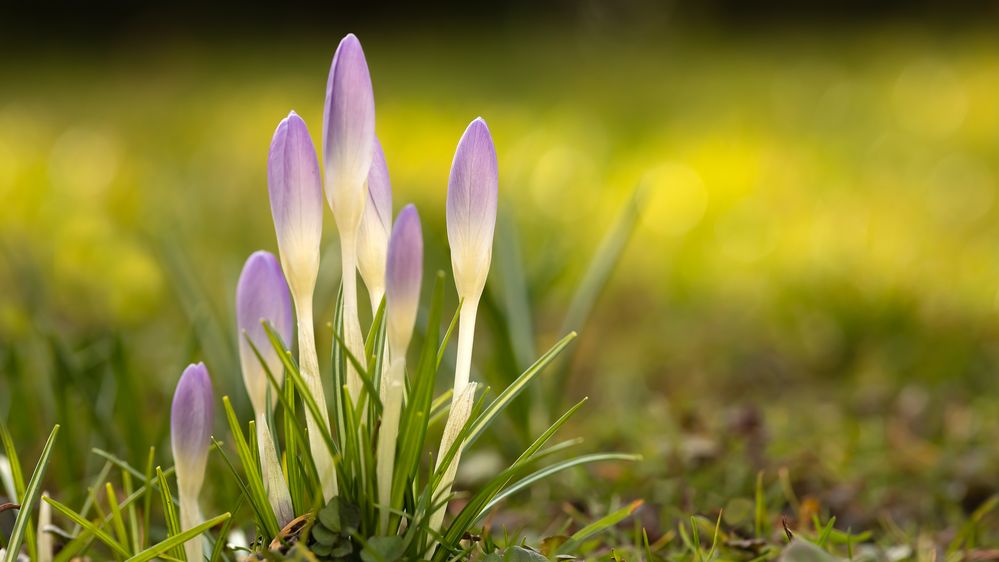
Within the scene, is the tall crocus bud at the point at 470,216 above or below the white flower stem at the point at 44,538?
above

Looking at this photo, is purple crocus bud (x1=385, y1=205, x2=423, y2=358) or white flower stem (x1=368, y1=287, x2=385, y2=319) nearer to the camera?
purple crocus bud (x1=385, y1=205, x2=423, y2=358)

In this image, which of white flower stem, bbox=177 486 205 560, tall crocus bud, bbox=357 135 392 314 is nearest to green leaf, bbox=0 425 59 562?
white flower stem, bbox=177 486 205 560

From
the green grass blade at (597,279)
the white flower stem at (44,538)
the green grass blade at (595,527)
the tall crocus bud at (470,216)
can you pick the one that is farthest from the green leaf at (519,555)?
the green grass blade at (597,279)

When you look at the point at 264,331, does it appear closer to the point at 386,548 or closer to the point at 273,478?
the point at 273,478

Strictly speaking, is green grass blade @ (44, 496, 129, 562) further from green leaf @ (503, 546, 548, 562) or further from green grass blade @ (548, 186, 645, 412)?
green grass blade @ (548, 186, 645, 412)

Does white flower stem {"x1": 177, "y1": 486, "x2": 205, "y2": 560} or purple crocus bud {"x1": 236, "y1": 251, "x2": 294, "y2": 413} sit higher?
purple crocus bud {"x1": 236, "y1": 251, "x2": 294, "y2": 413}

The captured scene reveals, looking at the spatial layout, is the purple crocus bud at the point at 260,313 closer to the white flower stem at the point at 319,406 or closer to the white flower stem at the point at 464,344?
the white flower stem at the point at 319,406
